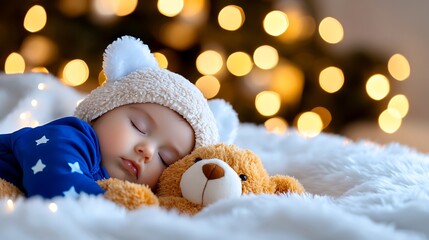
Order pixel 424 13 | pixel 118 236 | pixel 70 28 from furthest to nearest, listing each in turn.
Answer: pixel 424 13
pixel 70 28
pixel 118 236

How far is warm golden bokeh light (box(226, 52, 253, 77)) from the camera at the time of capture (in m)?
2.32

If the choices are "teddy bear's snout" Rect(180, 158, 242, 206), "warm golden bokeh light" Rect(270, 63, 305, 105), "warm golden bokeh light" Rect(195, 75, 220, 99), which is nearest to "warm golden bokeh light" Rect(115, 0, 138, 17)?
"warm golden bokeh light" Rect(195, 75, 220, 99)

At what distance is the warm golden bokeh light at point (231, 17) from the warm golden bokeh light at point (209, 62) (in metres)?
0.12

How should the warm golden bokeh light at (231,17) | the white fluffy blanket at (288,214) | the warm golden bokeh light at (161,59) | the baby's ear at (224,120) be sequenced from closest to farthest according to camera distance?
1. the white fluffy blanket at (288,214)
2. the baby's ear at (224,120)
3. the warm golden bokeh light at (161,59)
4. the warm golden bokeh light at (231,17)

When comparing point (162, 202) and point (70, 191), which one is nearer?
point (70, 191)

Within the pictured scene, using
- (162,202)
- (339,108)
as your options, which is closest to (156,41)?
(339,108)

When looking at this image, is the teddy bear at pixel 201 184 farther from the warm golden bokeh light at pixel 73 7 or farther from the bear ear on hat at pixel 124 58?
the warm golden bokeh light at pixel 73 7

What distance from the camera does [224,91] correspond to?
2.31 meters

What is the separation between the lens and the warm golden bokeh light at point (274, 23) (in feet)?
7.77

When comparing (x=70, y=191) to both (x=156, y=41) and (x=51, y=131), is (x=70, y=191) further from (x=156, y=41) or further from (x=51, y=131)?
(x=156, y=41)

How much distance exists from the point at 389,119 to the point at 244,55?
73cm

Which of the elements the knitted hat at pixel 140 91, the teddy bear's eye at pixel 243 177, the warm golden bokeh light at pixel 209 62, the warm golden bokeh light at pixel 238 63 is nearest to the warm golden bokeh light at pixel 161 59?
the warm golden bokeh light at pixel 209 62

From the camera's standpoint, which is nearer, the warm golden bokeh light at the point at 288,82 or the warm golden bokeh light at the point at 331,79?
the warm golden bokeh light at the point at 288,82

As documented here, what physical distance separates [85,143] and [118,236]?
34 cm
